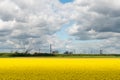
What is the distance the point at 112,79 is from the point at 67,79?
354 cm

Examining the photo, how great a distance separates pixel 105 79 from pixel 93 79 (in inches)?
36.8

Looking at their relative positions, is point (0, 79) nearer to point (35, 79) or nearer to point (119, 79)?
point (35, 79)

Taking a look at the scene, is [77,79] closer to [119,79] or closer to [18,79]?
[119,79]

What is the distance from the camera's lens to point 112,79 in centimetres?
2106

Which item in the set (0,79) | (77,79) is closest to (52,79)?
(77,79)

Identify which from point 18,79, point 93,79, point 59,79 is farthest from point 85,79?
point 18,79

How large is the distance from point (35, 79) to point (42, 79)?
56 cm

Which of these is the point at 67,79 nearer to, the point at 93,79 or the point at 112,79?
the point at 93,79

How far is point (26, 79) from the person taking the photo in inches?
830

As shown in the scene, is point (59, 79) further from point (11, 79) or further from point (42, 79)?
point (11, 79)

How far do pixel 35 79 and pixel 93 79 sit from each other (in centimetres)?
460

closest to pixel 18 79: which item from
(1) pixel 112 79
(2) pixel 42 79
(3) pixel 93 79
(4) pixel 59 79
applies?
(2) pixel 42 79

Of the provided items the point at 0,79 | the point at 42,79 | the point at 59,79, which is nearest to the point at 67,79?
the point at 59,79

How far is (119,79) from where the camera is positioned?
21172 millimetres
